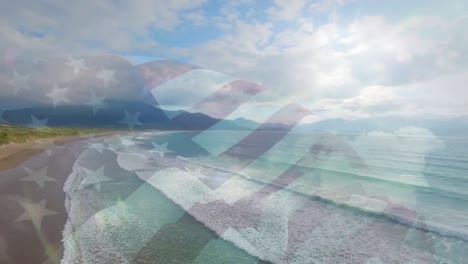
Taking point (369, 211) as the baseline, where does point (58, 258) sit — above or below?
above

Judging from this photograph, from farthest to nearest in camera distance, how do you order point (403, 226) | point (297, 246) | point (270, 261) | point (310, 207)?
1. point (310, 207)
2. point (403, 226)
3. point (297, 246)
4. point (270, 261)

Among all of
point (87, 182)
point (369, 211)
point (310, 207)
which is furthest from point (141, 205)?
point (369, 211)

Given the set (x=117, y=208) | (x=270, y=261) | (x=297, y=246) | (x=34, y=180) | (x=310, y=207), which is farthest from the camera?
(x=34, y=180)

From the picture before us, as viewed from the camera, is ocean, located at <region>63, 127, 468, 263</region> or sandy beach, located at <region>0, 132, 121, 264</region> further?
ocean, located at <region>63, 127, 468, 263</region>

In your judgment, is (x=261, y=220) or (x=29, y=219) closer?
(x=29, y=219)

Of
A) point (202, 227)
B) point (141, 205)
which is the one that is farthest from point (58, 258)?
point (141, 205)

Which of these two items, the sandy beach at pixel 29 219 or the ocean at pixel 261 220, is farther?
the ocean at pixel 261 220

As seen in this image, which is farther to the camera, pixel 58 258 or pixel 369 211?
pixel 369 211

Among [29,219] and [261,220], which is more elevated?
[29,219]

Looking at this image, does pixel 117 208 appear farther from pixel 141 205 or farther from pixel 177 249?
pixel 177 249
